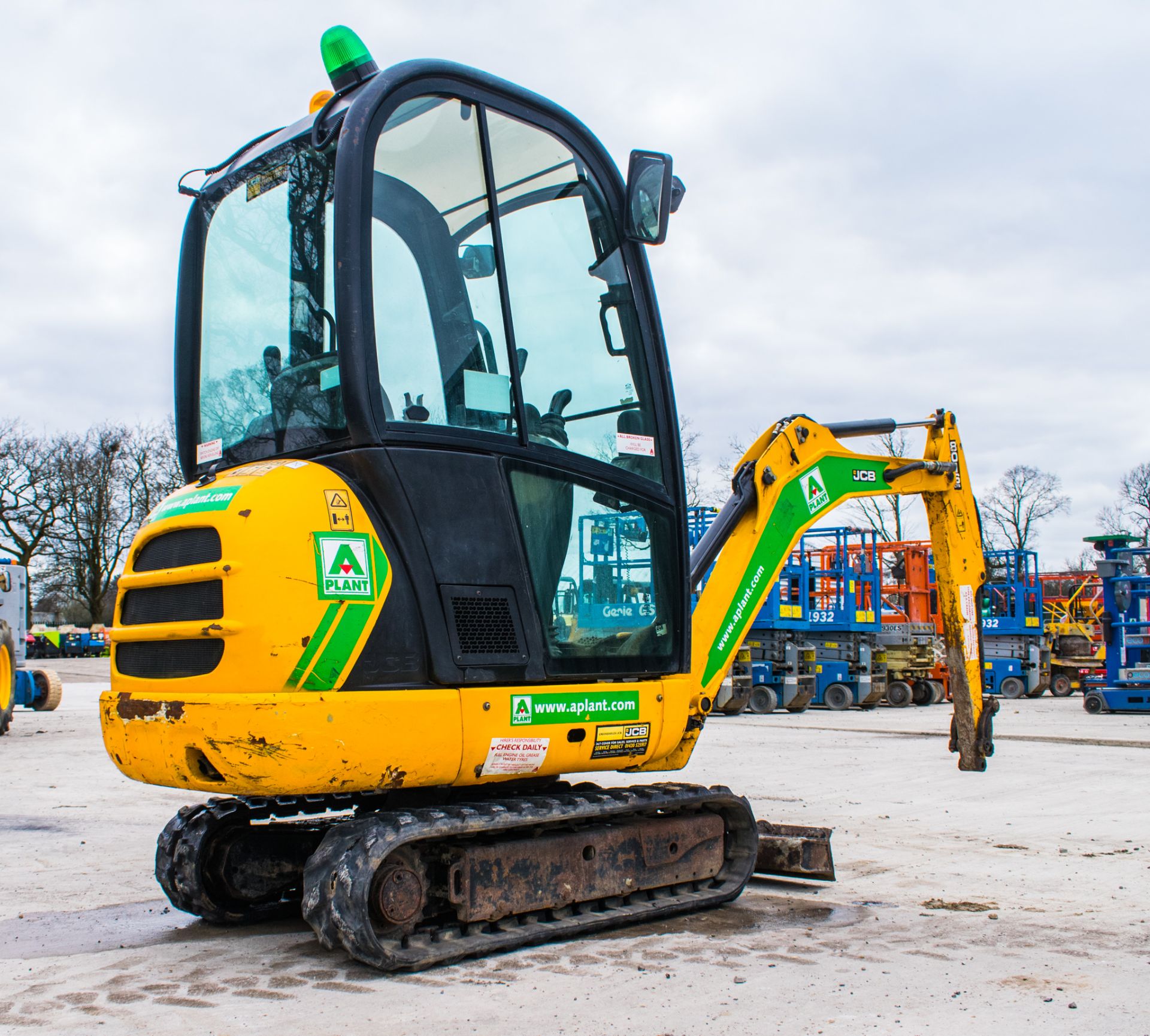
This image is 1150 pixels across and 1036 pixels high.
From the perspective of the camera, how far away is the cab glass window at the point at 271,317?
4.53m

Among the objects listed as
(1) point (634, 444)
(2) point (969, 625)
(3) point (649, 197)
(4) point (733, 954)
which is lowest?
(4) point (733, 954)

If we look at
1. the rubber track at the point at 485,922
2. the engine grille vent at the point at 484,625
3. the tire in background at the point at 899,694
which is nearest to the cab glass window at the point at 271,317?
the engine grille vent at the point at 484,625

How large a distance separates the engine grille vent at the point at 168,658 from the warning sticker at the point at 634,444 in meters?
1.85

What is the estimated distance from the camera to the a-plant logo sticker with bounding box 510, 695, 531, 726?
4.41 meters

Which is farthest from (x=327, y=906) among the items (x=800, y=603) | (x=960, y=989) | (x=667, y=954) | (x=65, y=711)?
(x=800, y=603)

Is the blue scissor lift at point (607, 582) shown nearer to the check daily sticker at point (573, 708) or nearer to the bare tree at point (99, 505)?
the check daily sticker at point (573, 708)

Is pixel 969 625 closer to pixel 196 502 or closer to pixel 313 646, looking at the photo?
pixel 313 646

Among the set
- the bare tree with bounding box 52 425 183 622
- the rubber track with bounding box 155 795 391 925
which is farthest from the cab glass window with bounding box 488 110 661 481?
the bare tree with bounding box 52 425 183 622

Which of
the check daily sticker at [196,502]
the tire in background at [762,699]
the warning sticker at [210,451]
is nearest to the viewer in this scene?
the check daily sticker at [196,502]

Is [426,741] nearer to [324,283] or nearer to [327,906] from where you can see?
[327,906]

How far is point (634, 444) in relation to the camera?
16.5 feet

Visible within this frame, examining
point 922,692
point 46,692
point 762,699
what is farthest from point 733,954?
point 922,692

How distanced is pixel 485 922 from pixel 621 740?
899mm

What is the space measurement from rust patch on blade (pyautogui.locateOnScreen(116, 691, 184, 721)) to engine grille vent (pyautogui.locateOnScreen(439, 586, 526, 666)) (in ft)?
3.27
